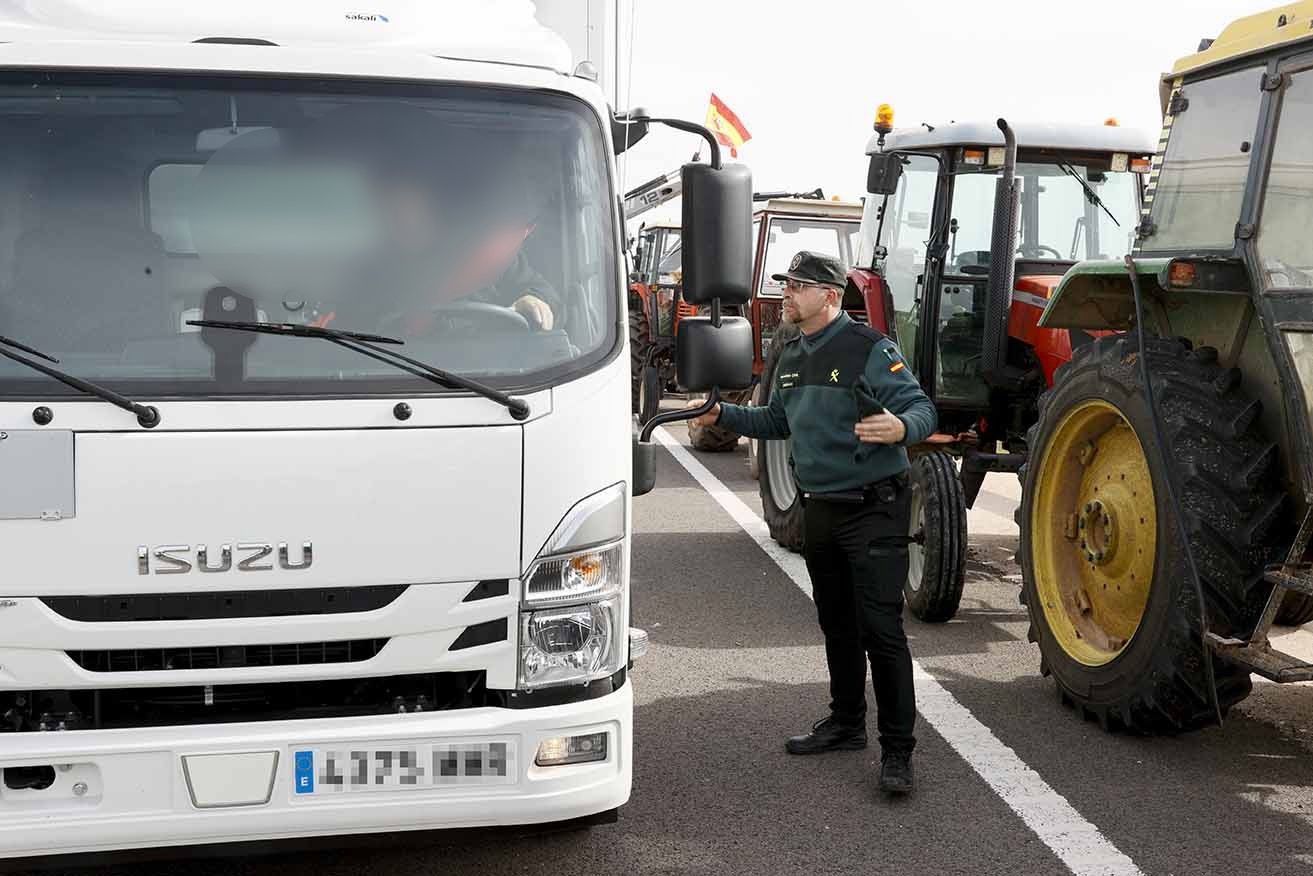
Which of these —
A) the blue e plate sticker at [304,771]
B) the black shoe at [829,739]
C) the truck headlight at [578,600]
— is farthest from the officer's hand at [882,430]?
the blue e plate sticker at [304,771]

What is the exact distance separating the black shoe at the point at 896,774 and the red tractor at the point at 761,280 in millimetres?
5947

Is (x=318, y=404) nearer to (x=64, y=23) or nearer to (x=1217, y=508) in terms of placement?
(x=64, y=23)

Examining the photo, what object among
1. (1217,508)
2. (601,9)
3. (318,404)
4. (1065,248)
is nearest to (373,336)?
(318,404)

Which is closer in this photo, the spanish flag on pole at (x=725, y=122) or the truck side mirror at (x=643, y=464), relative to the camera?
the truck side mirror at (x=643, y=464)

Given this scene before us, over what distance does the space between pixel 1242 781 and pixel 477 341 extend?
3.06 meters

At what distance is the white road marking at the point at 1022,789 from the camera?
4.52 metres

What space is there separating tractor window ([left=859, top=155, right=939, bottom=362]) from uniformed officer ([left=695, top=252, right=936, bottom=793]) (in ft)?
10.7

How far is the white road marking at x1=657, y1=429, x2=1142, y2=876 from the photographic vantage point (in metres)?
4.52

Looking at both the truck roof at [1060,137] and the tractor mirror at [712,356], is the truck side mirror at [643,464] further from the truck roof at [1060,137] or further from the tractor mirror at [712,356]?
the truck roof at [1060,137]

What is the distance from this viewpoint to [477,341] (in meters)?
3.99

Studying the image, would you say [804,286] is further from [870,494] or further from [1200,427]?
[1200,427]

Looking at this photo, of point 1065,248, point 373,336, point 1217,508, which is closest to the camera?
point 373,336

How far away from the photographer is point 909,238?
28.9 feet

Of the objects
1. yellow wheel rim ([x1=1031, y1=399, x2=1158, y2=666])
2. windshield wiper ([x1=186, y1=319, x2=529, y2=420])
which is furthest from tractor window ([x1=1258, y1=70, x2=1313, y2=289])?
windshield wiper ([x1=186, y1=319, x2=529, y2=420])
